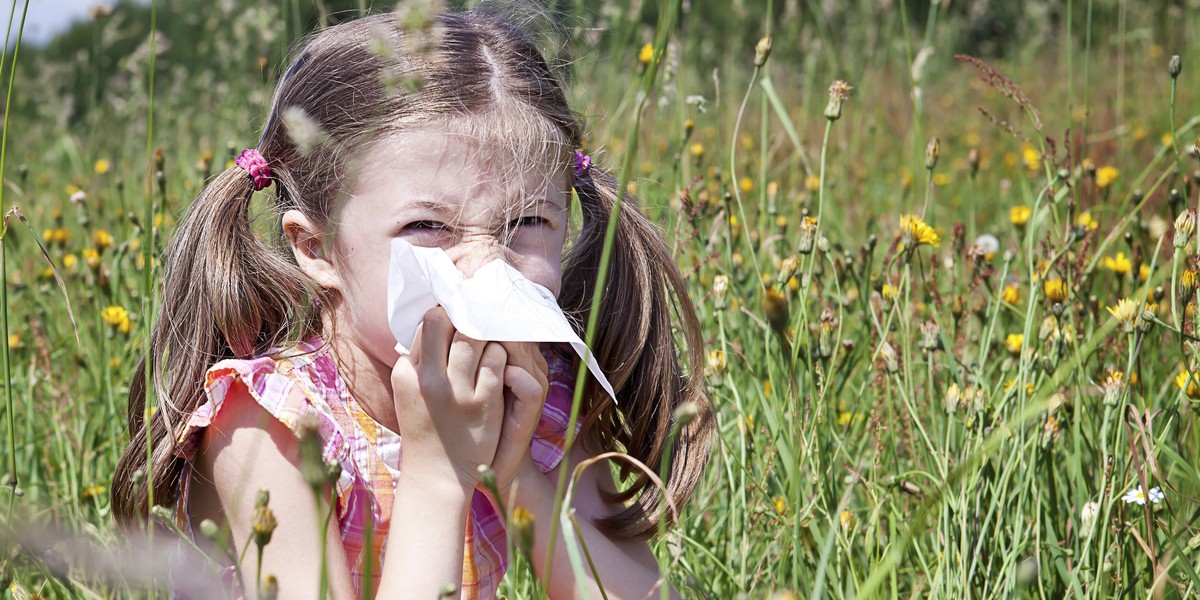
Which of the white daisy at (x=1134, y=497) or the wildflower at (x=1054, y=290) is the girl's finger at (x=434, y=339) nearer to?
the white daisy at (x=1134, y=497)

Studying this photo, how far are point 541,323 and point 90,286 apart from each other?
1071 mm

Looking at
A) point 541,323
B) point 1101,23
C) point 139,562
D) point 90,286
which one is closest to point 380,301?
point 541,323

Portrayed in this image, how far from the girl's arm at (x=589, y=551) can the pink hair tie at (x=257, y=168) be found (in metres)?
0.42

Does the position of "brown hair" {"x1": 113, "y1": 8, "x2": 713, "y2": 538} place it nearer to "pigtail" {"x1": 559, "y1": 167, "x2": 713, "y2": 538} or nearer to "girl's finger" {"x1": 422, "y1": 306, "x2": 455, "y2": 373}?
"pigtail" {"x1": 559, "y1": 167, "x2": 713, "y2": 538}

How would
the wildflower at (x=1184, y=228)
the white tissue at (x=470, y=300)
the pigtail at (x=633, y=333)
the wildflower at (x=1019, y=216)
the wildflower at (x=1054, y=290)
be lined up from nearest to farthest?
the white tissue at (x=470, y=300) → the wildflower at (x=1184, y=228) → the pigtail at (x=633, y=333) → the wildflower at (x=1054, y=290) → the wildflower at (x=1019, y=216)

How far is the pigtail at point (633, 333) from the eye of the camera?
49.4 inches

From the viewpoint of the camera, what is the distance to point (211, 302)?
45.8 inches

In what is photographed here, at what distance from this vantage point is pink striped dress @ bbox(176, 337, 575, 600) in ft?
3.47

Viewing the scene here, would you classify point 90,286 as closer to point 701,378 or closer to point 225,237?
point 225,237

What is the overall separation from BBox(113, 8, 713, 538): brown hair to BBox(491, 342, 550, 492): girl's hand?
0.14 m

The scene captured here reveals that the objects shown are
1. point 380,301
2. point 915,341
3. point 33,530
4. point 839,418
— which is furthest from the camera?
point 915,341

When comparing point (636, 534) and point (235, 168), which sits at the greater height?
point (235, 168)

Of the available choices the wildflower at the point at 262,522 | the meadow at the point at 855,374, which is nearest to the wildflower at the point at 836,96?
the meadow at the point at 855,374

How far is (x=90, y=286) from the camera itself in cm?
170
